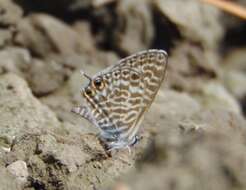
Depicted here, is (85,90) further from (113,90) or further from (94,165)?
(94,165)

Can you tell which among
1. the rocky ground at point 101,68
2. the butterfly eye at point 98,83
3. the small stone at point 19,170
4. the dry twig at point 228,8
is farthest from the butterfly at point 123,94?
the dry twig at point 228,8

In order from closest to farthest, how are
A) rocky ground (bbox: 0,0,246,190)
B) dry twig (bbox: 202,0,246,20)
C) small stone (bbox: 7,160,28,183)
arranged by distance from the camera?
1. rocky ground (bbox: 0,0,246,190)
2. small stone (bbox: 7,160,28,183)
3. dry twig (bbox: 202,0,246,20)

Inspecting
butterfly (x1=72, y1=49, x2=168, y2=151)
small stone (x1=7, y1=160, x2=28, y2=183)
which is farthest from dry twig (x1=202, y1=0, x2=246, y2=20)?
small stone (x1=7, y1=160, x2=28, y2=183)

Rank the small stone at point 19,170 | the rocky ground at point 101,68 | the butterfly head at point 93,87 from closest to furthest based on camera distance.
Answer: the rocky ground at point 101,68 < the small stone at point 19,170 < the butterfly head at point 93,87

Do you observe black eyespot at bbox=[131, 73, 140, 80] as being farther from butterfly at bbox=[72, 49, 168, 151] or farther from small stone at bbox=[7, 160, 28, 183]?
small stone at bbox=[7, 160, 28, 183]

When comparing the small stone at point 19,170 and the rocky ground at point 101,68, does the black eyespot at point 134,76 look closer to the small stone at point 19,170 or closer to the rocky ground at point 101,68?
the rocky ground at point 101,68
